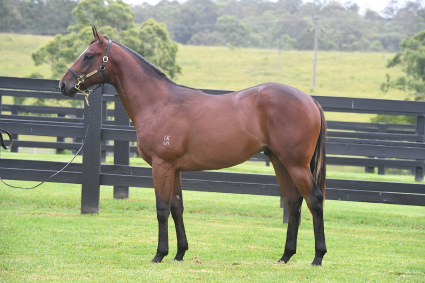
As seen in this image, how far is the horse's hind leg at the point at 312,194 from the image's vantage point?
450 cm

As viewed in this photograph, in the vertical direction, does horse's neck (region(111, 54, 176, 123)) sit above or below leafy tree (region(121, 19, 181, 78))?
below

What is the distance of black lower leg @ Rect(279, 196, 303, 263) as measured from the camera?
477 cm

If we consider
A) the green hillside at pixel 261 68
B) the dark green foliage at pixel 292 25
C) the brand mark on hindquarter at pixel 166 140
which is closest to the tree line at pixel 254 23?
the dark green foliage at pixel 292 25

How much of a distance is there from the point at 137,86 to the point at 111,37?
83.6 feet

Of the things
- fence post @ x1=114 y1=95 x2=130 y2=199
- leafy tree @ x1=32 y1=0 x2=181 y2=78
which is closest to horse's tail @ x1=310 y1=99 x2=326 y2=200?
fence post @ x1=114 y1=95 x2=130 y2=199

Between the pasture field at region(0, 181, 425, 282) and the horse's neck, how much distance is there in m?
1.60

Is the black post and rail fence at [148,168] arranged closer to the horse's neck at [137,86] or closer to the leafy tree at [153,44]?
the horse's neck at [137,86]

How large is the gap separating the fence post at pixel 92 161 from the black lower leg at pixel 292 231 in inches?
128

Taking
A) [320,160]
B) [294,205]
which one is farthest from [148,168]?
[320,160]

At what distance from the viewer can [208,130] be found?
15.1 feet

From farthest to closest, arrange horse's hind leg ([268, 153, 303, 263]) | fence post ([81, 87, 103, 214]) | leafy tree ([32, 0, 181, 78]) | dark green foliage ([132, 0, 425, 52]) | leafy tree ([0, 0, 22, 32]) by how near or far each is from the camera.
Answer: dark green foliage ([132, 0, 425, 52])
leafy tree ([0, 0, 22, 32])
leafy tree ([32, 0, 181, 78])
fence post ([81, 87, 103, 214])
horse's hind leg ([268, 153, 303, 263])

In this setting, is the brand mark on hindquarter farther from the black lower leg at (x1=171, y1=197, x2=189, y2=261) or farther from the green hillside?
the green hillside

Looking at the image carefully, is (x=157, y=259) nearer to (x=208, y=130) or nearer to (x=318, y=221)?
(x=208, y=130)

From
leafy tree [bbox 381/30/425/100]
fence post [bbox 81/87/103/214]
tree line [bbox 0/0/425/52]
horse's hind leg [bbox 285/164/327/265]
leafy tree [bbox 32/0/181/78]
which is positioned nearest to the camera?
horse's hind leg [bbox 285/164/327/265]
